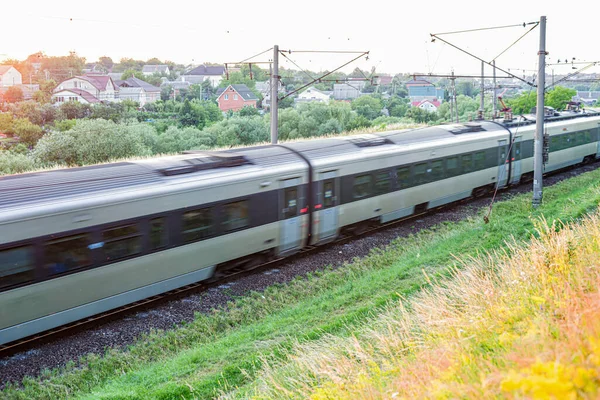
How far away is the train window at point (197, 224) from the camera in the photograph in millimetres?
11898

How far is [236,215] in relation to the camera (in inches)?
509

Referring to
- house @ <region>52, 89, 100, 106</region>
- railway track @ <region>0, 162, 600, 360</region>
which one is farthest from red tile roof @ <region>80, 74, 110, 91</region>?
railway track @ <region>0, 162, 600, 360</region>

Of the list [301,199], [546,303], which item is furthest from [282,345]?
[301,199]

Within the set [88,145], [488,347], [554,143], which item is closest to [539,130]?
[554,143]

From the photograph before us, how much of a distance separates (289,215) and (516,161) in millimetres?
13593

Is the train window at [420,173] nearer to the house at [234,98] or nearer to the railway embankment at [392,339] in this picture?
the railway embankment at [392,339]

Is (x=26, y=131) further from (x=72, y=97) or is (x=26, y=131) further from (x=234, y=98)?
(x=234, y=98)

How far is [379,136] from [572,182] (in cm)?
1122

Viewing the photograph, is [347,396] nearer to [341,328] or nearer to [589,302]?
[589,302]

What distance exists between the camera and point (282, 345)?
917 cm

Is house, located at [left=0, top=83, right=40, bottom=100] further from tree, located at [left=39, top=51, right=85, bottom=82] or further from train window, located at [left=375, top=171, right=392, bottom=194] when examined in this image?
train window, located at [left=375, top=171, right=392, bottom=194]

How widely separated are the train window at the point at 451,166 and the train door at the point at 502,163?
3.50 m

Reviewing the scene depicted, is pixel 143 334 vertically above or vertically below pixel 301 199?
below

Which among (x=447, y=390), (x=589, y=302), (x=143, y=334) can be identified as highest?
(x=589, y=302)
